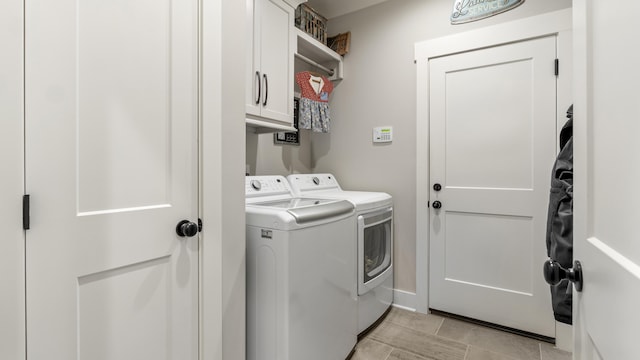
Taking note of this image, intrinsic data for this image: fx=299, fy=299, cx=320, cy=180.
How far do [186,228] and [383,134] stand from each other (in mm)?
1975

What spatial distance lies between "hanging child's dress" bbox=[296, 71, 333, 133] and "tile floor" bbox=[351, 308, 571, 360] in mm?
1710

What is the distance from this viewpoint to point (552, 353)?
192 cm

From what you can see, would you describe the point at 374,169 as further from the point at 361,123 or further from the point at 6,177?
the point at 6,177

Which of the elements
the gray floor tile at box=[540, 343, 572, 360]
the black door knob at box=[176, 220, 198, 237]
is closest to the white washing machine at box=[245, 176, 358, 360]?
the black door knob at box=[176, 220, 198, 237]

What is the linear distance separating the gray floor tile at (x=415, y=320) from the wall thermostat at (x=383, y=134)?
1458 millimetres

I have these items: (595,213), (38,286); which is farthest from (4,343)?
(595,213)

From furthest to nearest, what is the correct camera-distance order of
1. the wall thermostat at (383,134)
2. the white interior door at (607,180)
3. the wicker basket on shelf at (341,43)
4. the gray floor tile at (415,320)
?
the wicker basket on shelf at (341,43) < the wall thermostat at (383,134) < the gray floor tile at (415,320) < the white interior door at (607,180)

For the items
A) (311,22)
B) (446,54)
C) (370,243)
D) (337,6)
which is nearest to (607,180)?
(370,243)

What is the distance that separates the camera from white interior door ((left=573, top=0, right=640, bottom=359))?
0.45m

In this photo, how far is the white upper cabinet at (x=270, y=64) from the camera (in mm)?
1919

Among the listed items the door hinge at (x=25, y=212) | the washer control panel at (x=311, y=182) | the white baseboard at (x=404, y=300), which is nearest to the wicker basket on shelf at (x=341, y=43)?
the washer control panel at (x=311, y=182)

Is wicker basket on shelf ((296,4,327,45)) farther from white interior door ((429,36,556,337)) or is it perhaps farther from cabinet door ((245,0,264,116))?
white interior door ((429,36,556,337))

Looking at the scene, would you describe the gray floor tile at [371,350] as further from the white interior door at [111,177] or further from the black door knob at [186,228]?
the black door knob at [186,228]

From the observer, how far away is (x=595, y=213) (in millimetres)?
637
